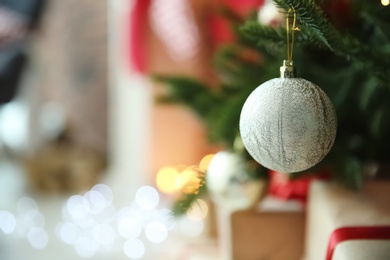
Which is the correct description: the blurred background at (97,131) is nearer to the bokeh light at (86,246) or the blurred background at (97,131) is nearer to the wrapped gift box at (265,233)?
the bokeh light at (86,246)

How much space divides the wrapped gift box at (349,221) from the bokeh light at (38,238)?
92cm

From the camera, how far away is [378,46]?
71 centimetres

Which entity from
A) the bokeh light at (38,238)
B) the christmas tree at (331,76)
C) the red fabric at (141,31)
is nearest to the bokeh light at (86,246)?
the bokeh light at (38,238)

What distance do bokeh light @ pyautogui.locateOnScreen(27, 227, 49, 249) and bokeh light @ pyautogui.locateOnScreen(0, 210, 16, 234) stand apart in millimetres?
57

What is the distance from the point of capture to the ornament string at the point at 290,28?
0.55 metres

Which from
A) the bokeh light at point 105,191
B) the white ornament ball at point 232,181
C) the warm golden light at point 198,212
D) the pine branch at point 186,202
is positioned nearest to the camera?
the pine branch at point 186,202

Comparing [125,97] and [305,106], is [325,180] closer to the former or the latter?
[305,106]

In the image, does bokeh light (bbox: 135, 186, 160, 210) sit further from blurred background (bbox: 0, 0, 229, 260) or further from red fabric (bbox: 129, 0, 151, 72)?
red fabric (bbox: 129, 0, 151, 72)

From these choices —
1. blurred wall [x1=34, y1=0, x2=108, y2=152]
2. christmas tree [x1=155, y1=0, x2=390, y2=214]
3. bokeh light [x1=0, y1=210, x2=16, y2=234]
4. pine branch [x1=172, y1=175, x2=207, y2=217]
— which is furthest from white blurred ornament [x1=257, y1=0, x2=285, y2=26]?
blurred wall [x1=34, y1=0, x2=108, y2=152]

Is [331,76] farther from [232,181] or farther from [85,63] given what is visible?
[85,63]

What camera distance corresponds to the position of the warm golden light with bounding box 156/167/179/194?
164 centimetres

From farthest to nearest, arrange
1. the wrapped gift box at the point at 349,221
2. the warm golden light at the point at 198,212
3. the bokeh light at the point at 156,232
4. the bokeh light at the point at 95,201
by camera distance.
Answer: the bokeh light at the point at 95,201, the bokeh light at the point at 156,232, the warm golden light at the point at 198,212, the wrapped gift box at the point at 349,221

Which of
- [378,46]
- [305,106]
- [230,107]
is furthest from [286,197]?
[305,106]

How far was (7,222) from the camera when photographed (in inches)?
67.8
